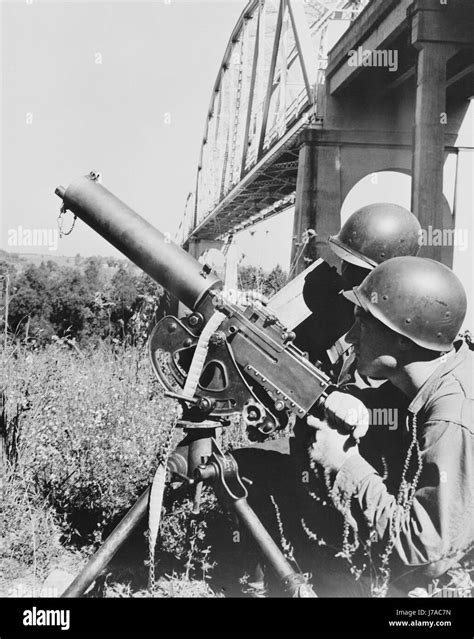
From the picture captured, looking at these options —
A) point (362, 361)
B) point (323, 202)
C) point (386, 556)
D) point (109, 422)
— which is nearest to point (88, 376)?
point (109, 422)

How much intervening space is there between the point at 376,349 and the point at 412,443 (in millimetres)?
429

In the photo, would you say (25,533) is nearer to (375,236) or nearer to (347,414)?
(347,414)

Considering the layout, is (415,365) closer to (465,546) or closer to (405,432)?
(405,432)

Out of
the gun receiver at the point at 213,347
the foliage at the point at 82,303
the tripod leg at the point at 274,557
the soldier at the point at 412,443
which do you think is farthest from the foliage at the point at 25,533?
the foliage at the point at 82,303

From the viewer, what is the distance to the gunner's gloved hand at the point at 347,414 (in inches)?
97.3

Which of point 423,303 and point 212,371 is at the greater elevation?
point 423,303

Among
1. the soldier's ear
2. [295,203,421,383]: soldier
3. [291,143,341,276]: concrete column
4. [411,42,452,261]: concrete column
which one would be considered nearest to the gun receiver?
the soldier's ear

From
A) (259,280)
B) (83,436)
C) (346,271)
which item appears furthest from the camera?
(259,280)

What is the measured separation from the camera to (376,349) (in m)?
2.66

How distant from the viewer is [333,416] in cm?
256

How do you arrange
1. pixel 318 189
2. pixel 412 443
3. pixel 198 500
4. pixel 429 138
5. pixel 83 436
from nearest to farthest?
pixel 412 443 → pixel 198 500 → pixel 83 436 → pixel 429 138 → pixel 318 189

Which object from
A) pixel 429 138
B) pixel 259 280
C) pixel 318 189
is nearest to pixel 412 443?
pixel 259 280

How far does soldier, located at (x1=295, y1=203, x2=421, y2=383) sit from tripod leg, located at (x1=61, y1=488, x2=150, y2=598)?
135 centimetres

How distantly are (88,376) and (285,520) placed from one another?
1951mm
